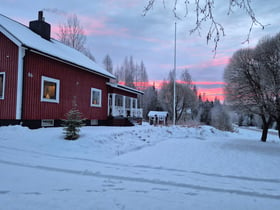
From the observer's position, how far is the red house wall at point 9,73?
32.2 feet

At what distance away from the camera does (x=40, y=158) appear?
6086 mm

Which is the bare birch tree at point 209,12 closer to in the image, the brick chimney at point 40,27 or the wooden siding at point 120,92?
the brick chimney at point 40,27

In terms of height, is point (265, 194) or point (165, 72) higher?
point (165, 72)

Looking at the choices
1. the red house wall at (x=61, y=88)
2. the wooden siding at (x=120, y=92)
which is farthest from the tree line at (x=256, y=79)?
the red house wall at (x=61, y=88)

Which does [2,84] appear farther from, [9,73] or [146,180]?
[146,180]

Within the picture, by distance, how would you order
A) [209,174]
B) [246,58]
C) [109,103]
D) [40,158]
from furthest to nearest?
1. [109,103]
2. [246,58]
3. [40,158]
4. [209,174]

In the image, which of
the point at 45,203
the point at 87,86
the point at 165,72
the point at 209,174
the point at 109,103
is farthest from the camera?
the point at 165,72

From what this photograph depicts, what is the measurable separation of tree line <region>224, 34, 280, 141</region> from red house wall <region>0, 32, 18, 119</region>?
12.2m

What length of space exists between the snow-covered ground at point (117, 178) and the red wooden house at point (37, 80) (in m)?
1.98

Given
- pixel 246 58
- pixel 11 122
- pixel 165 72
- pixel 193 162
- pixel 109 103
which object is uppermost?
pixel 165 72

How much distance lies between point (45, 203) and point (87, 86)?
11723 millimetres

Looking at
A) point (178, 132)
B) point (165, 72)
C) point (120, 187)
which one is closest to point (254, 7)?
point (120, 187)

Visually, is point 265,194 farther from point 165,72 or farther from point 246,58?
point 165,72

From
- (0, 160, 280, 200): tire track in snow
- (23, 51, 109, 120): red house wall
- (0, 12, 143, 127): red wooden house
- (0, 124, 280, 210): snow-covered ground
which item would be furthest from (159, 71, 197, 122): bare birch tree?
(0, 160, 280, 200): tire track in snow
